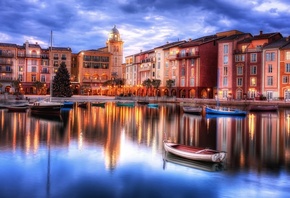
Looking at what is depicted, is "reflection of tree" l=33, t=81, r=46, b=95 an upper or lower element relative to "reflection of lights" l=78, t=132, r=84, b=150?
upper

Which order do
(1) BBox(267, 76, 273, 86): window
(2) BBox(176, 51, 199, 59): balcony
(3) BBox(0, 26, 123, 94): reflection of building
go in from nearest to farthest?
(1) BBox(267, 76, 273, 86): window < (2) BBox(176, 51, 199, 59): balcony < (3) BBox(0, 26, 123, 94): reflection of building

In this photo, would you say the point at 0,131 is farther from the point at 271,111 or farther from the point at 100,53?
the point at 100,53

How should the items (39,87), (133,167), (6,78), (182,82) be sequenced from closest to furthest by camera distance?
(133,167) < (182,82) < (39,87) < (6,78)

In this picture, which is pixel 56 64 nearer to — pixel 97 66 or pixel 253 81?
pixel 97 66

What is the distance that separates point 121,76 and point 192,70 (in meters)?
41.1

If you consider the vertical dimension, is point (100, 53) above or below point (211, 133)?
above

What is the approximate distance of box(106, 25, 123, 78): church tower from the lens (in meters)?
118

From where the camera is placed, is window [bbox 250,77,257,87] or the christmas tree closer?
window [bbox 250,77,257,87]

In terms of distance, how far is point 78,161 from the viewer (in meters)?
19.6

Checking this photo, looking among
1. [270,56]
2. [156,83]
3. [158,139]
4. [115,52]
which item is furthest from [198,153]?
[115,52]

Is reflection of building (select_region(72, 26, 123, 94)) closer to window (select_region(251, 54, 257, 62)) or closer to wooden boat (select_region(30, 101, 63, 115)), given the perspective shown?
window (select_region(251, 54, 257, 62))

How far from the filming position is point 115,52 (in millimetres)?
120125

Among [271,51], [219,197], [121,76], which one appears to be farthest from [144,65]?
[219,197]

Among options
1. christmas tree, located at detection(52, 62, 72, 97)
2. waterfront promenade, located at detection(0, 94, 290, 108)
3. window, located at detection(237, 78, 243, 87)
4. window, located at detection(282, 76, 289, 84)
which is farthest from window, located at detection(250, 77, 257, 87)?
christmas tree, located at detection(52, 62, 72, 97)
